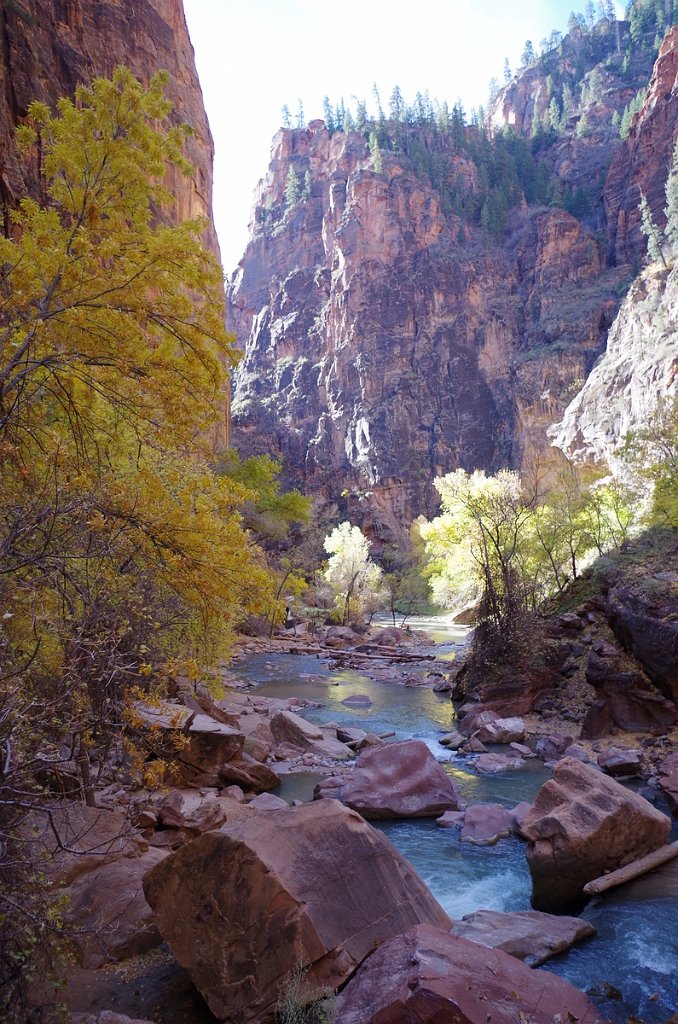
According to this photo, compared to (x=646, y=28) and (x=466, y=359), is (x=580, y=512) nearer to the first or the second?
(x=466, y=359)

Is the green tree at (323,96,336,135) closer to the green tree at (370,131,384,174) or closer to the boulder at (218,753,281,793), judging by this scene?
the green tree at (370,131,384,174)

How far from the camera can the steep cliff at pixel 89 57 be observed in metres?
15.1

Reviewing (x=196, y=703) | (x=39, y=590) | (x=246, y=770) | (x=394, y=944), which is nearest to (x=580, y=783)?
(x=394, y=944)

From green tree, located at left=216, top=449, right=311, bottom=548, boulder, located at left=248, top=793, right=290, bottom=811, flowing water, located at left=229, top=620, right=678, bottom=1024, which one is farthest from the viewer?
green tree, located at left=216, top=449, right=311, bottom=548

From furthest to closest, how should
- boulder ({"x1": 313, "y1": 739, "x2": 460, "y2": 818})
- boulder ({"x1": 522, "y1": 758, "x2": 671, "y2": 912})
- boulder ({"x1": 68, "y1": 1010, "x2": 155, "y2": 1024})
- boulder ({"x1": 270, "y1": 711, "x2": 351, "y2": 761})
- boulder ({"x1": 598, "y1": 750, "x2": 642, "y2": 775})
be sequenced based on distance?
boulder ({"x1": 270, "y1": 711, "x2": 351, "y2": 761})
boulder ({"x1": 598, "y1": 750, "x2": 642, "y2": 775})
boulder ({"x1": 313, "y1": 739, "x2": 460, "y2": 818})
boulder ({"x1": 522, "y1": 758, "x2": 671, "y2": 912})
boulder ({"x1": 68, "y1": 1010, "x2": 155, "y2": 1024})

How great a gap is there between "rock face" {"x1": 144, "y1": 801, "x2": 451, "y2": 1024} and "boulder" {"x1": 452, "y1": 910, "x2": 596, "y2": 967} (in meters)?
0.74

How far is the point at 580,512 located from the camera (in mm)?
25531

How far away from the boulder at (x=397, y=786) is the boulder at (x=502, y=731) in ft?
10.5

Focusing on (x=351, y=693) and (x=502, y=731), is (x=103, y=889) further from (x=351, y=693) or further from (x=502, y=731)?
(x=351, y=693)

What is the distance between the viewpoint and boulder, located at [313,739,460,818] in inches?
369

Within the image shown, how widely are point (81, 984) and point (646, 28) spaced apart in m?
138

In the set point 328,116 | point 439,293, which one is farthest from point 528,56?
point 439,293

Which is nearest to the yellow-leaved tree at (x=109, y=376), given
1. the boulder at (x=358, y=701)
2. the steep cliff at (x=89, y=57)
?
the steep cliff at (x=89, y=57)

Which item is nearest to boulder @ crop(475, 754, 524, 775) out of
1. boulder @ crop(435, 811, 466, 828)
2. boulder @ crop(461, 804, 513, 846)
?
boulder @ crop(461, 804, 513, 846)
